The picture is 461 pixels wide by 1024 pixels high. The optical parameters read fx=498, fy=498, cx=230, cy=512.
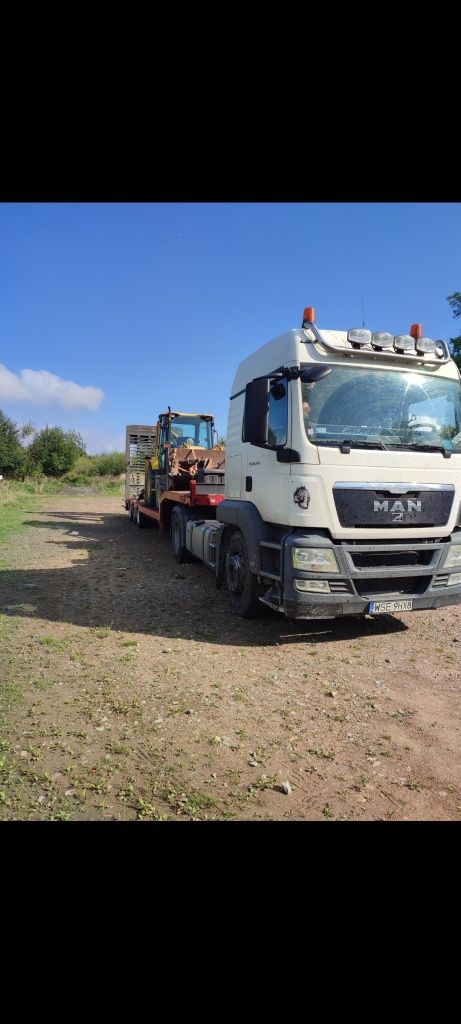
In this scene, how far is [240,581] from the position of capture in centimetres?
577

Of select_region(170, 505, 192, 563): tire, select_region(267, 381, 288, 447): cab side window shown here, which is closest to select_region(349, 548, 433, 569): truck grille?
select_region(267, 381, 288, 447): cab side window

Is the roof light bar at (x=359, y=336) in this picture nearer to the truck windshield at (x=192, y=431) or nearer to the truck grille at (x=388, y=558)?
the truck grille at (x=388, y=558)

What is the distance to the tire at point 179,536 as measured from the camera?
29.7 ft

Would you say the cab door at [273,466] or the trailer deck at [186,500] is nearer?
the cab door at [273,466]

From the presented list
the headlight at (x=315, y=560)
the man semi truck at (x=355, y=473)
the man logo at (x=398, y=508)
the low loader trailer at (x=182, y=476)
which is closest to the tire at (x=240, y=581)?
the man semi truck at (x=355, y=473)

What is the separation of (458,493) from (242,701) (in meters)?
3.00

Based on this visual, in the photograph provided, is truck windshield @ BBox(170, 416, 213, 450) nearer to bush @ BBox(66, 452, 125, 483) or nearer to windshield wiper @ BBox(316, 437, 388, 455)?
windshield wiper @ BBox(316, 437, 388, 455)

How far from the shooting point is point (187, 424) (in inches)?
449

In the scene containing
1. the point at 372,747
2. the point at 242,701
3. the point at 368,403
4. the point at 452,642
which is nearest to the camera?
the point at 372,747

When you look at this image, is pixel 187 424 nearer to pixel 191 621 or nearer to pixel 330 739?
pixel 191 621

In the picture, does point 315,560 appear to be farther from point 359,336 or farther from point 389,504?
point 359,336

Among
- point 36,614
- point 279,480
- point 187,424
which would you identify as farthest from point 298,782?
point 187,424

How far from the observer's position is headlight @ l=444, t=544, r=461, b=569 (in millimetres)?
4985

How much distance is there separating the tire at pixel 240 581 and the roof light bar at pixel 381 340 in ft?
8.09
